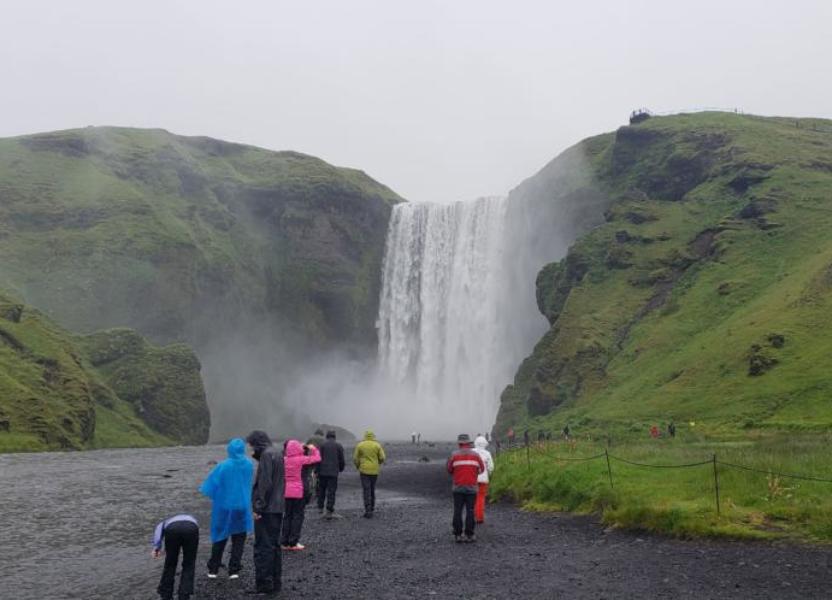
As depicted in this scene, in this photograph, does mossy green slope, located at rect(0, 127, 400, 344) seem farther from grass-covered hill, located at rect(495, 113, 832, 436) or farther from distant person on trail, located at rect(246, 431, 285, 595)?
distant person on trail, located at rect(246, 431, 285, 595)

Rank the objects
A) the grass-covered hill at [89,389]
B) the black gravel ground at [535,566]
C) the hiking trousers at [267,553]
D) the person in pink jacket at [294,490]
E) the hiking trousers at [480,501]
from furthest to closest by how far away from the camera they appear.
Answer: the grass-covered hill at [89,389] < the hiking trousers at [480,501] < the person in pink jacket at [294,490] < the hiking trousers at [267,553] < the black gravel ground at [535,566]

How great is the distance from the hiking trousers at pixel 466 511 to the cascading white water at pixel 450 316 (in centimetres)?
8034

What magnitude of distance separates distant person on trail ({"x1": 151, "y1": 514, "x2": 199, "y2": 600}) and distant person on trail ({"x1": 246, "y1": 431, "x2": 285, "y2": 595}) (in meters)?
1.64

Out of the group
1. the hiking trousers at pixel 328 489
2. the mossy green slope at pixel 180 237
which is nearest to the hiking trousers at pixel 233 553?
the hiking trousers at pixel 328 489

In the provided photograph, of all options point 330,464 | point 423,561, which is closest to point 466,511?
point 423,561

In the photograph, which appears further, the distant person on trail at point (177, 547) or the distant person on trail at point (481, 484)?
the distant person on trail at point (481, 484)

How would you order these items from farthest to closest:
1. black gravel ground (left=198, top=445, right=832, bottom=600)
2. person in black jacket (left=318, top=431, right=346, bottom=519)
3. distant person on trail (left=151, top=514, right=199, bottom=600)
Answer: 1. person in black jacket (left=318, top=431, right=346, bottom=519)
2. black gravel ground (left=198, top=445, right=832, bottom=600)
3. distant person on trail (left=151, top=514, right=199, bottom=600)

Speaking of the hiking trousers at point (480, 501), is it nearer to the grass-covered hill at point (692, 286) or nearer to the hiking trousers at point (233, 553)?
the hiking trousers at point (233, 553)

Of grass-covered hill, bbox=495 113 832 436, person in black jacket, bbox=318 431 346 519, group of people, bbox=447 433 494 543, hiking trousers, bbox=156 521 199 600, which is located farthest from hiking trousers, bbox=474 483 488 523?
grass-covered hill, bbox=495 113 832 436

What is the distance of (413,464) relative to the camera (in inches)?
1969

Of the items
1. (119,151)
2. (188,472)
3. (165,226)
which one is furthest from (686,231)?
(119,151)

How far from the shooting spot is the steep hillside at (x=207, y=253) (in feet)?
387

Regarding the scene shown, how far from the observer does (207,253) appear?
427 ft

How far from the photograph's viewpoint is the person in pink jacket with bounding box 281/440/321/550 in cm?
1758
